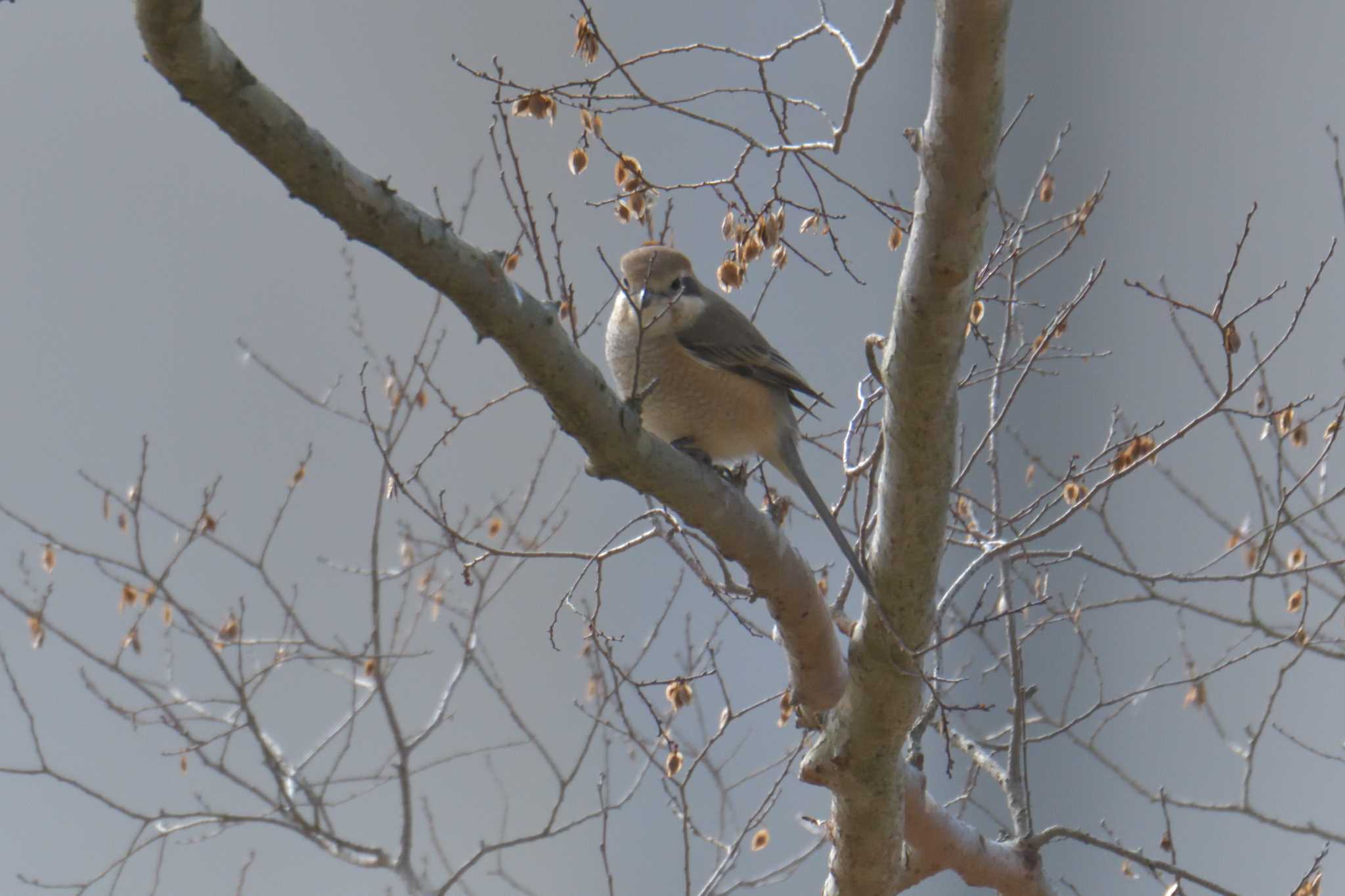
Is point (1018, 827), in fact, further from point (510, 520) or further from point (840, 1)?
point (840, 1)

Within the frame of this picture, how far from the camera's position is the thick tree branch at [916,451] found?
1.74 m

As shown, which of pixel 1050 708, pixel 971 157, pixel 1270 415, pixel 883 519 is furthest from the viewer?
pixel 1050 708

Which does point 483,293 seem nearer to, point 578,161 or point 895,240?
point 578,161

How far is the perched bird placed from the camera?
331 centimetres

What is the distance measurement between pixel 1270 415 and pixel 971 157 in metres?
1.37

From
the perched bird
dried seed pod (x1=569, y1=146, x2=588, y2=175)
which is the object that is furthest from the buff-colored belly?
dried seed pod (x1=569, y1=146, x2=588, y2=175)

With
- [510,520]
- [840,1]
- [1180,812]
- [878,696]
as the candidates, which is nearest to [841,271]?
[840,1]

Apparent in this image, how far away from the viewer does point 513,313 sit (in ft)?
5.97

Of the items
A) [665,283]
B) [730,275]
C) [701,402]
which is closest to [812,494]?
[701,402]

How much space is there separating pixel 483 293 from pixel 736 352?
1676mm

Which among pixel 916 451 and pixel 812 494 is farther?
pixel 812 494

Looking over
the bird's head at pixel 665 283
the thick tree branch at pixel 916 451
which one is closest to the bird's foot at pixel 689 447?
the bird's head at pixel 665 283

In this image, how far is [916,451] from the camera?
7.09 ft

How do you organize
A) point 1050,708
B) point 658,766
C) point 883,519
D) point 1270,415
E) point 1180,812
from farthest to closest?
point 1050,708, point 1180,812, point 658,766, point 1270,415, point 883,519
